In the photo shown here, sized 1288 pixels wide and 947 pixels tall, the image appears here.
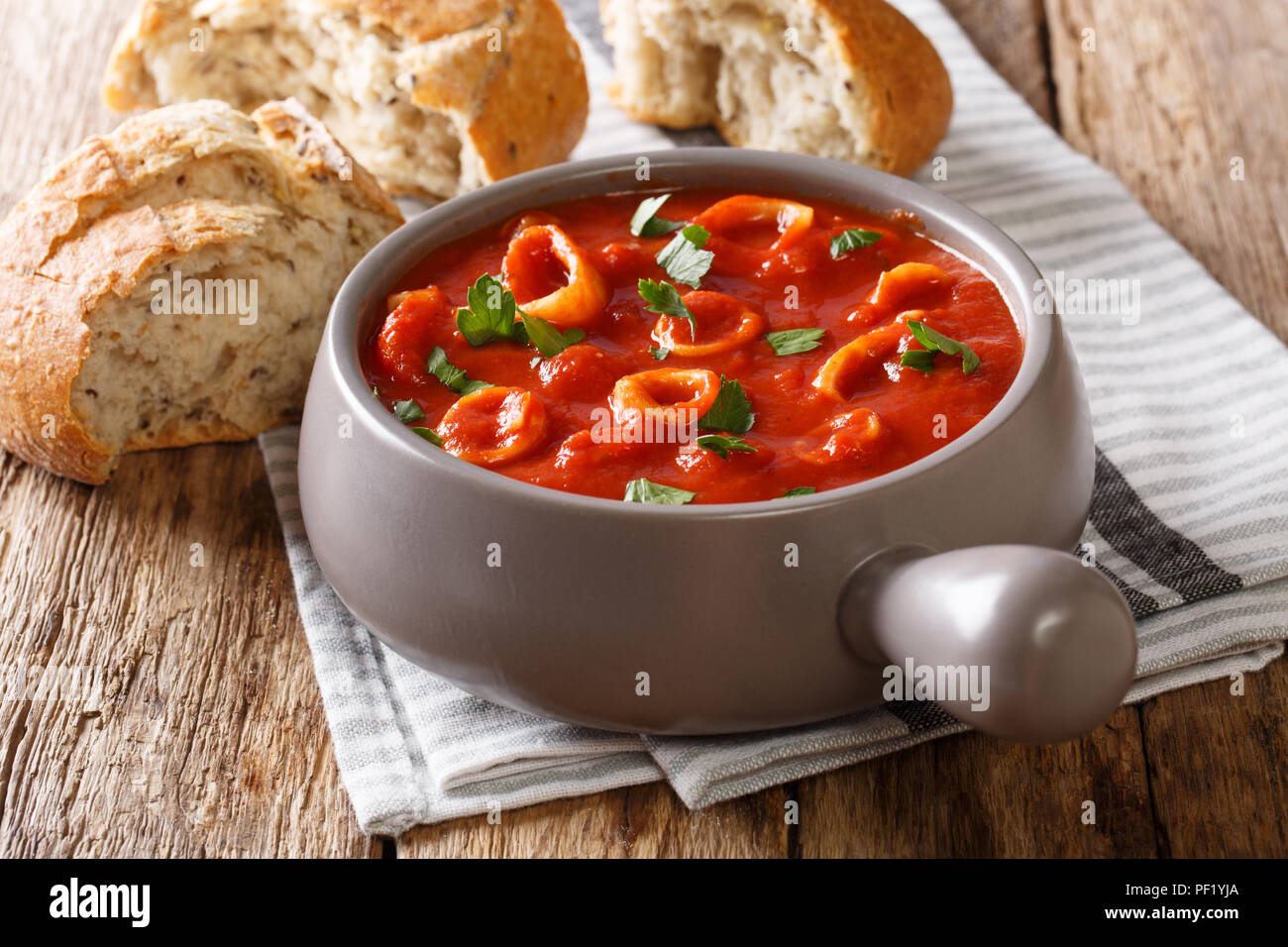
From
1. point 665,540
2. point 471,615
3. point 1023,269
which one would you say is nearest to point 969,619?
point 665,540

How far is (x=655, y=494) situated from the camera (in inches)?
79.1

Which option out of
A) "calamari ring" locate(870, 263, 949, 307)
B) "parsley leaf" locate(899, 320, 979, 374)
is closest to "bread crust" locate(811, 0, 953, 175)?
"calamari ring" locate(870, 263, 949, 307)

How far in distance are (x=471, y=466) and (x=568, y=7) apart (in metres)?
2.72

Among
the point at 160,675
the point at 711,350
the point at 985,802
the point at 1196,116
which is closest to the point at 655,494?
the point at 711,350

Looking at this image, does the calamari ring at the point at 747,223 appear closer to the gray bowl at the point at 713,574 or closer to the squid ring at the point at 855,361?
the squid ring at the point at 855,361

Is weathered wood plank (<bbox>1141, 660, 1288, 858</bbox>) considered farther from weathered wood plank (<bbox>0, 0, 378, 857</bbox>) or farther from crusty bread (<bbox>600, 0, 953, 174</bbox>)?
crusty bread (<bbox>600, 0, 953, 174</bbox>)

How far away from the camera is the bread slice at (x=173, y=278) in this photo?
2648mm

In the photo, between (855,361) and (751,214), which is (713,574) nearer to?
(855,361)

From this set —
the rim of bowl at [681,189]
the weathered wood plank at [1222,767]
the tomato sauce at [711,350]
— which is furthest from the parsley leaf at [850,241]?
the weathered wood plank at [1222,767]

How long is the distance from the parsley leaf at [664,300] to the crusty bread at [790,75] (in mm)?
1215

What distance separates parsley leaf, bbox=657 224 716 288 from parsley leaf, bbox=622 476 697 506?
59 centimetres

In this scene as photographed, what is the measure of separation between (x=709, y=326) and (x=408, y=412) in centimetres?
52

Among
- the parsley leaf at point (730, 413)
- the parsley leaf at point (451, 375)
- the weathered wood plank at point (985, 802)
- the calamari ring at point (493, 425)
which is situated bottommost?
the weathered wood plank at point (985, 802)

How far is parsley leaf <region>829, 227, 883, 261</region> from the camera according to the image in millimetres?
2578
